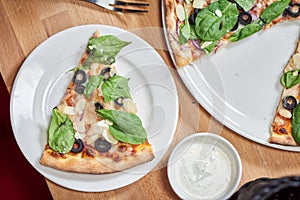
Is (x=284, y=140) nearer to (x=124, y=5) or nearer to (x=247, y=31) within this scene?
(x=247, y=31)

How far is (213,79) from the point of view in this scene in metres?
1.66

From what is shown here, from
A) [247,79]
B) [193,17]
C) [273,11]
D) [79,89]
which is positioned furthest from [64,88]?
[273,11]

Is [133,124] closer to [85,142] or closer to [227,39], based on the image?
[85,142]

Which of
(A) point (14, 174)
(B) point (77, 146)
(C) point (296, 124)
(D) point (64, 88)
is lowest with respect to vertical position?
(A) point (14, 174)

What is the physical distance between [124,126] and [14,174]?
0.54 meters

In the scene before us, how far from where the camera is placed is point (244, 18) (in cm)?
167

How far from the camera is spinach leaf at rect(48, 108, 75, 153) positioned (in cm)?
156

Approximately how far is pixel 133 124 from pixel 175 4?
0.33m

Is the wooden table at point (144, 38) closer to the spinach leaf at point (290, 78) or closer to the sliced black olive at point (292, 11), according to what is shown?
the spinach leaf at point (290, 78)

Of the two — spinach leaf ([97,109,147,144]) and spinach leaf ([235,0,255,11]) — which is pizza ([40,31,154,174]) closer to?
spinach leaf ([97,109,147,144])

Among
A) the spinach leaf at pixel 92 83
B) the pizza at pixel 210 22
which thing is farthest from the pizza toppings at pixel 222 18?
the spinach leaf at pixel 92 83

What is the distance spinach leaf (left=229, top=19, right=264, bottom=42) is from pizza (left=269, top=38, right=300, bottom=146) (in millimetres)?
132

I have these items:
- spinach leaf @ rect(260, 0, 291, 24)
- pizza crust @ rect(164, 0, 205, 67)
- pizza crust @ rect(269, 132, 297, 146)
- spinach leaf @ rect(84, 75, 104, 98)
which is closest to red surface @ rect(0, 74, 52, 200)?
spinach leaf @ rect(84, 75, 104, 98)

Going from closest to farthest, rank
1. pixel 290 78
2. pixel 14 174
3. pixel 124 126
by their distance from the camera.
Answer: pixel 124 126, pixel 290 78, pixel 14 174
